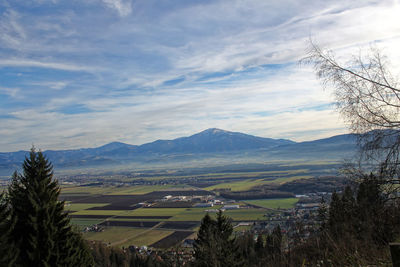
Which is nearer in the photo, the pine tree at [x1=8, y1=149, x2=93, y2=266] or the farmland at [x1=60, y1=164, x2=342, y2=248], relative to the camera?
the pine tree at [x1=8, y1=149, x2=93, y2=266]

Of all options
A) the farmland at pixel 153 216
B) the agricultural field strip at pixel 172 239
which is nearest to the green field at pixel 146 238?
the farmland at pixel 153 216

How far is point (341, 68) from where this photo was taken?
536cm

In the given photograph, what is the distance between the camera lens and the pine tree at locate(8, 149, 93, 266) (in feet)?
31.8

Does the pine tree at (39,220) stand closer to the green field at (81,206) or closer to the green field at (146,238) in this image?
the green field at (146,238)

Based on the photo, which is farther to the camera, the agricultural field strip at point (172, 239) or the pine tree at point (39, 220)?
the agricultural field strip at point (172, 239)

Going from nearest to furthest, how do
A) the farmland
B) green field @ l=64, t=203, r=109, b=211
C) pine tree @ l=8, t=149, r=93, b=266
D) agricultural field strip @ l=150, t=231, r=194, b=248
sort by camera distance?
pine tree @ l=8, t=149, r=93, b=266 < agricultural field strip @ l=150, t=231, r=194, b=248 < the farmland < green field @ l=64, t=203, r=109, b=211

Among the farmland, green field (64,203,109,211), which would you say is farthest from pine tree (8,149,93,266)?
green field (64,203,109,211)

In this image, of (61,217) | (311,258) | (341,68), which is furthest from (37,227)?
(341,68)

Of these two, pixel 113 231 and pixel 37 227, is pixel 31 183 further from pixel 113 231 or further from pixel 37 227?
pixel 113 231

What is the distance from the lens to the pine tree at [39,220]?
9.68m

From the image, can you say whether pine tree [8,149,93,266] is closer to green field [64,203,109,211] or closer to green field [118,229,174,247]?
green field [118,229,174,247]

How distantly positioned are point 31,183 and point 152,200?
5666 cm

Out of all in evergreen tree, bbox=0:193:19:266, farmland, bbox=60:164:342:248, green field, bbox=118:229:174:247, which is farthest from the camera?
farmland, bbox=60:164:342:248

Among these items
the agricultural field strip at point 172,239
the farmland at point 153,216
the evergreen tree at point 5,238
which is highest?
the evergreen tree at point 5,238
